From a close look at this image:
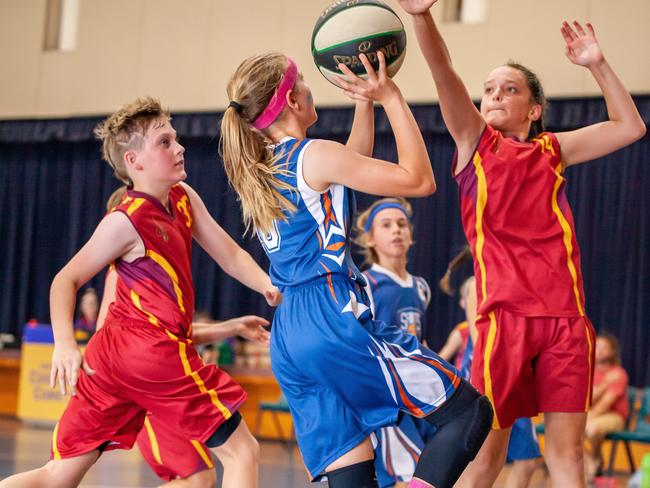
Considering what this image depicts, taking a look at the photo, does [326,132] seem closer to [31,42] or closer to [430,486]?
[31,42]

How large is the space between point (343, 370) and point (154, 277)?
3.67 ft

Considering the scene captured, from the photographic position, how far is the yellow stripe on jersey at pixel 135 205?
351cm

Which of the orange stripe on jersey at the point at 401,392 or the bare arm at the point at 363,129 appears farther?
the bare arm at the point at 363,129

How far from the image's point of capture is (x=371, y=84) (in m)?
2.84

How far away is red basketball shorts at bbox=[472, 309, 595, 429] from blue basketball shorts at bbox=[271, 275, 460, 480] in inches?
20.0

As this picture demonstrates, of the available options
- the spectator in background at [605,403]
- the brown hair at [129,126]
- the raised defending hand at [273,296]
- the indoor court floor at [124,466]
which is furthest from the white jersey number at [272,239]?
the spectator in background at [605,403]

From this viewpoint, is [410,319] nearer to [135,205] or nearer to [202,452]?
[202,452]

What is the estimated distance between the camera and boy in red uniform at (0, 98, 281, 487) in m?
3.37

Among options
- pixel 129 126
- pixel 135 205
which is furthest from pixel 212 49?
pixel 135 205

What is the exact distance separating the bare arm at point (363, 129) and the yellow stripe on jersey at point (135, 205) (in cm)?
91

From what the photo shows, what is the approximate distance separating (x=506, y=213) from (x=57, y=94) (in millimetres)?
11241

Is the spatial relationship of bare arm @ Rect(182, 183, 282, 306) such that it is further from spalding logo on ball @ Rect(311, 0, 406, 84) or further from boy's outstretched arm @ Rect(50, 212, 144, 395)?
spalding logo on ball @ Rect(311, 0, 406, 84)

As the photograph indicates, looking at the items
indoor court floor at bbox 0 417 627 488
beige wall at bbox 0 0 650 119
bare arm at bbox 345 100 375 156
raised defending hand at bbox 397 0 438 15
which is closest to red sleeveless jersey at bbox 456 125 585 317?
bare arm at bbox 345 100 375 156

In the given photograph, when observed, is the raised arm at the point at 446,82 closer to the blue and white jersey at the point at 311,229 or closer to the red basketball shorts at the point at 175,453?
the blue and white jersey at the point at 311,229
